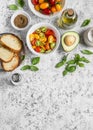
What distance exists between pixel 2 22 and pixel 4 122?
1.23 feet

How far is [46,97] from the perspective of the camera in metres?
1.87

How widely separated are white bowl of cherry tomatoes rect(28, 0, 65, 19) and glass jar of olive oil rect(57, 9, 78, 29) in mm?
36

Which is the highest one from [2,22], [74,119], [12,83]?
[2,22]

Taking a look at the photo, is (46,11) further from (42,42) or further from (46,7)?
(42,42)

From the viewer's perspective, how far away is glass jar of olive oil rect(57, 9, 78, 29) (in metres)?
1.82

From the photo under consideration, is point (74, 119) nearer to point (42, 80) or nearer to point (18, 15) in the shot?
point (42, 80)

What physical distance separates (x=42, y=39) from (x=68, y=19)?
0.40 feet

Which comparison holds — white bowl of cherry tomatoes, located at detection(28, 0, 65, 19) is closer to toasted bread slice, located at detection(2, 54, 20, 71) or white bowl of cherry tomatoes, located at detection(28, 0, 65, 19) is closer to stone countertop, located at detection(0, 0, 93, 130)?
stone countertop, located at detection(0, 0, 93, 130)

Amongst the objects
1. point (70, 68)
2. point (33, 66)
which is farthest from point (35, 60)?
point (70, 68)

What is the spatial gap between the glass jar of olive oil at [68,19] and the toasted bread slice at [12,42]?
0.17 metres

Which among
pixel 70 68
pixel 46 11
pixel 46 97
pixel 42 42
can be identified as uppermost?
pixel 46 11

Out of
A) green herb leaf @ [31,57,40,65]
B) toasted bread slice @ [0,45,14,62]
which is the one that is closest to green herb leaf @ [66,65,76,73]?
green herb leaf @ [31,57,40,65]

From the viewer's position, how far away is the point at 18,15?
1.88 m

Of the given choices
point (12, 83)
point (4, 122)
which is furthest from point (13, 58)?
point (4, 122)
